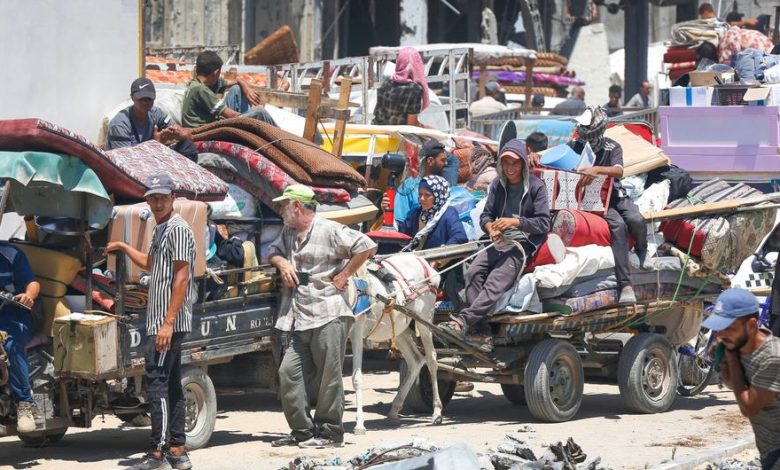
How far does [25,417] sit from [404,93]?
29.1ft

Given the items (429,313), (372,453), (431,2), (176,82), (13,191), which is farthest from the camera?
(431,2)

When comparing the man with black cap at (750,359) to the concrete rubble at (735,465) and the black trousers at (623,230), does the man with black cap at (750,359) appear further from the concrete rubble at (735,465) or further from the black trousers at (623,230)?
the black trousers at (623,230)

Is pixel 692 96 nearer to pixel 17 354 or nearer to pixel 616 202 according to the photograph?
pixel 616 202

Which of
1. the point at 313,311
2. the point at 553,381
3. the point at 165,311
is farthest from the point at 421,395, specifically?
the point at 165,311

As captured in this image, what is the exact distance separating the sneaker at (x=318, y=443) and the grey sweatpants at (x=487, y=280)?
5.39ft

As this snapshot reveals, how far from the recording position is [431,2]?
3606 centimetres

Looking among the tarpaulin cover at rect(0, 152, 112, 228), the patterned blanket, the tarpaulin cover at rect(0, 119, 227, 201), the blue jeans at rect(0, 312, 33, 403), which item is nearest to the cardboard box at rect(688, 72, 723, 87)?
the patterned blanket

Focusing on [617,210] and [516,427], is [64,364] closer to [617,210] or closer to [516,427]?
[516,427]

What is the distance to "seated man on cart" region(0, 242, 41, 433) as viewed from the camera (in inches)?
388

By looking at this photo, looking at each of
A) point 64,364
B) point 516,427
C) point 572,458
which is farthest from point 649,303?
point 64,364

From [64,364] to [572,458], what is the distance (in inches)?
134

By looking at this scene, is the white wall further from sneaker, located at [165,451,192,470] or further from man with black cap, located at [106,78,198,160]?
sneaker, located at [165,451,192,470]

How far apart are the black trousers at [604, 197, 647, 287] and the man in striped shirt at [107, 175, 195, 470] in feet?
13.9

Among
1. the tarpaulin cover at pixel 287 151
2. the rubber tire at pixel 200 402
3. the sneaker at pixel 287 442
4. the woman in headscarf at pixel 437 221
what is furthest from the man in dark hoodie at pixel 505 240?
the rubber tire at pixel 200 402
